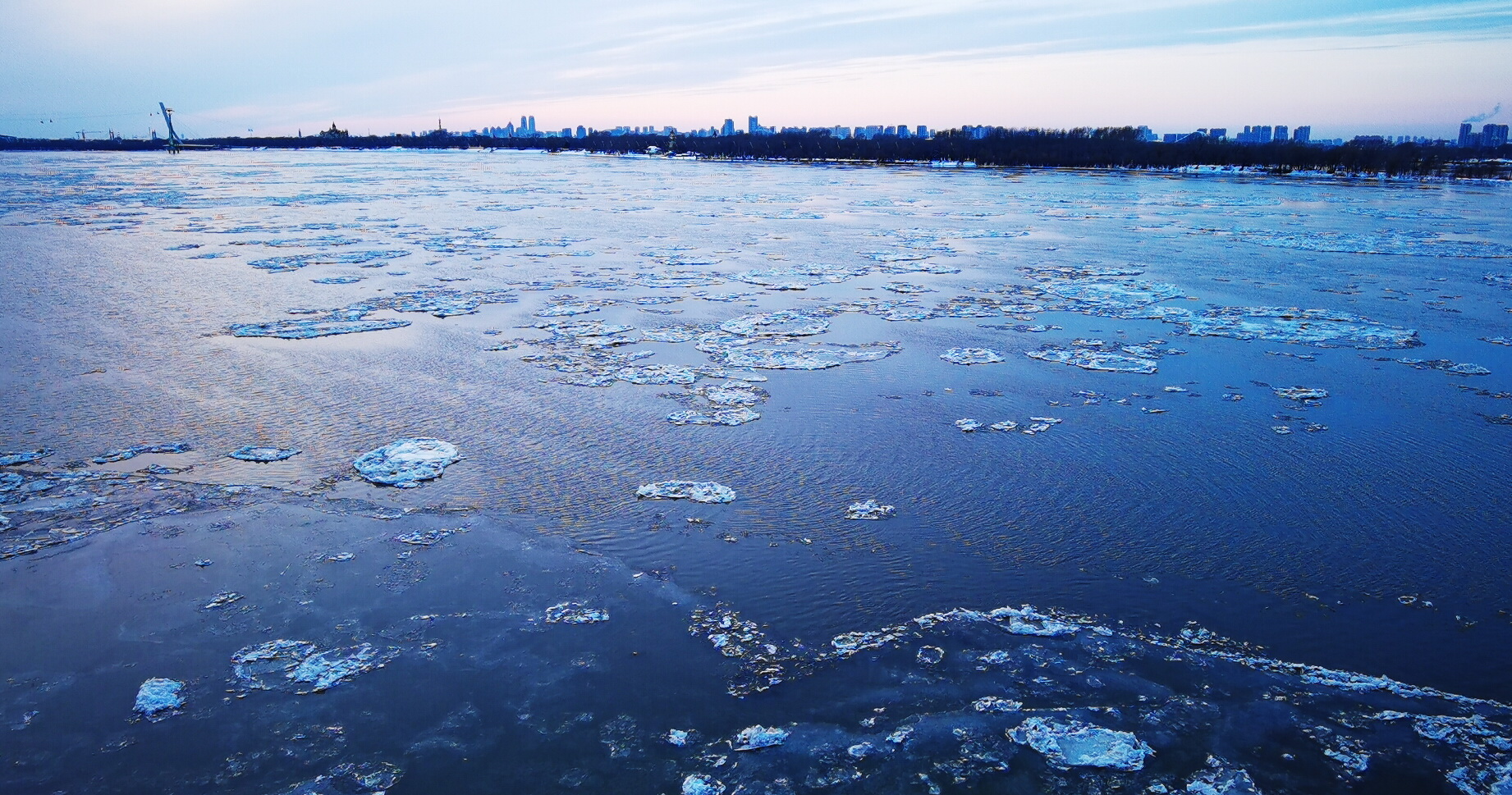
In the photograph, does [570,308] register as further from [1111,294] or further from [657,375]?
[1111,294]

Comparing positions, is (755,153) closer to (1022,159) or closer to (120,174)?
(1022,159)

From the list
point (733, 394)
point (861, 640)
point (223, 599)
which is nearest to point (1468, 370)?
point (733, 394)

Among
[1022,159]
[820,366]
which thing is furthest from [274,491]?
[1022,159]

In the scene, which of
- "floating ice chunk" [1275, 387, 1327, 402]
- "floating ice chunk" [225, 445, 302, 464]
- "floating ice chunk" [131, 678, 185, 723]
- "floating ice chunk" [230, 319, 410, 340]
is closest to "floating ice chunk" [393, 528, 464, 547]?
"floating ice chunk" [131, 678, 185, 723]

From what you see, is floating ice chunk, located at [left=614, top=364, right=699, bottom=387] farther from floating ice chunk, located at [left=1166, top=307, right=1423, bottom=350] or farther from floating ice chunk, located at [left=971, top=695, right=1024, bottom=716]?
floating ice chunk, located at [left=1166, top=307, right=1423, bottom=350]

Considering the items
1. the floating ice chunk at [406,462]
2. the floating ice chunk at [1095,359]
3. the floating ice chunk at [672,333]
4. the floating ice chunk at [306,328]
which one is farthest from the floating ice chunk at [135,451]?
the floating ice chunk at [1095,359]

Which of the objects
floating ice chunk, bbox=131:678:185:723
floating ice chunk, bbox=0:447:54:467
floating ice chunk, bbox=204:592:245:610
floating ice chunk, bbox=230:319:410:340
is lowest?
floating ice chunk, bbox=131:678:185:723
